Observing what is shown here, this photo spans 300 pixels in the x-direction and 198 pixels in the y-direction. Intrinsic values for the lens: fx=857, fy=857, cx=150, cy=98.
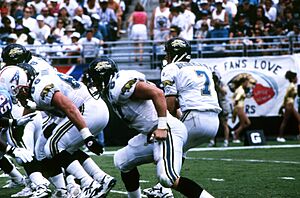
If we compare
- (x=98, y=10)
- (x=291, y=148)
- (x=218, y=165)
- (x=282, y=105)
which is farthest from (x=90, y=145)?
(x=98, y=10)

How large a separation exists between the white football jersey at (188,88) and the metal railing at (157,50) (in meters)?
9.31

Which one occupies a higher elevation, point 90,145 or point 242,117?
point 90,145

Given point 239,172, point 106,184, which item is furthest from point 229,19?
point 106,184

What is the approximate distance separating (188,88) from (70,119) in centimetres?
118

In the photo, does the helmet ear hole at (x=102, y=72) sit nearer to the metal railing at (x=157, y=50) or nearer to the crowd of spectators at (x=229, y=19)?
the metal railing at (x=157, y=50)

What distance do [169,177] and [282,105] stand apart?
10773 millimetres

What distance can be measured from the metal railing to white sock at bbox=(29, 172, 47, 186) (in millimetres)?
8858

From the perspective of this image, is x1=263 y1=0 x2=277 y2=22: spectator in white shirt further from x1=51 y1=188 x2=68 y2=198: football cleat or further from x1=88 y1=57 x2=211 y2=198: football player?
x1=88 y1=57 x2=211 y2=198: football player

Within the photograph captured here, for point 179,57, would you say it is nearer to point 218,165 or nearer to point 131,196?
point 131,196

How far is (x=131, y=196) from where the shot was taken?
774 centimetres

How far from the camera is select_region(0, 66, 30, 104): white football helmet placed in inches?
343

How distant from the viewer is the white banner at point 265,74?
57.3 ft

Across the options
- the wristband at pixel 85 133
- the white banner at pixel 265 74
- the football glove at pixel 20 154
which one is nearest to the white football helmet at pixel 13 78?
the football glove at pixel 20 154

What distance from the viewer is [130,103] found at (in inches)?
292
